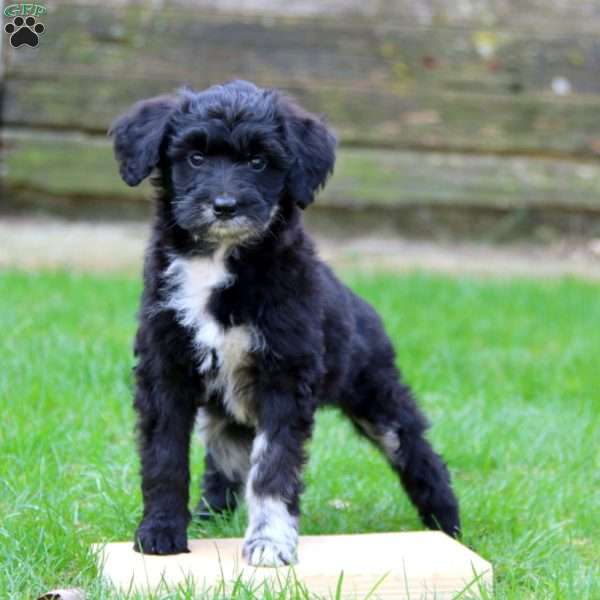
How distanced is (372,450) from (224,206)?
1931mm

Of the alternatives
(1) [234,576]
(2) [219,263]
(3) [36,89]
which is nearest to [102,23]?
(3) [36,89]

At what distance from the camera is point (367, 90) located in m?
9.82

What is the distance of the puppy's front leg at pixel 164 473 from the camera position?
12.6ft

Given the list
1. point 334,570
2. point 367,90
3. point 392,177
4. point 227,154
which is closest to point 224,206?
point 227,154

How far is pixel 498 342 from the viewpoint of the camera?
7883 mm

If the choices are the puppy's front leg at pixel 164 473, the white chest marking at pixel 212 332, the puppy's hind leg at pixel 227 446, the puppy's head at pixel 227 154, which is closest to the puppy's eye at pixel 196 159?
the puppy's head at pixel 227 154

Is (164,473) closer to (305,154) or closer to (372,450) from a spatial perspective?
(305,154)

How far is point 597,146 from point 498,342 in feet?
9.63

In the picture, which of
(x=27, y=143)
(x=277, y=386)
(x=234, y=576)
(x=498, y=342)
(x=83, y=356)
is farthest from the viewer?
(x=27, y=143)

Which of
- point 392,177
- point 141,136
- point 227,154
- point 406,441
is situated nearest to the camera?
point 227,154

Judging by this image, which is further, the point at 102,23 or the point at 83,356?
the point at 102,23

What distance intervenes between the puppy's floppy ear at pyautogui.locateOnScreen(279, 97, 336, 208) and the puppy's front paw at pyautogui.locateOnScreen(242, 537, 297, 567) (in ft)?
3.78

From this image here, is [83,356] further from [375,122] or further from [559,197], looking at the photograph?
[559,197]

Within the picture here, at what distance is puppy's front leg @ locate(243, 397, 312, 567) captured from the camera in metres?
3.73
